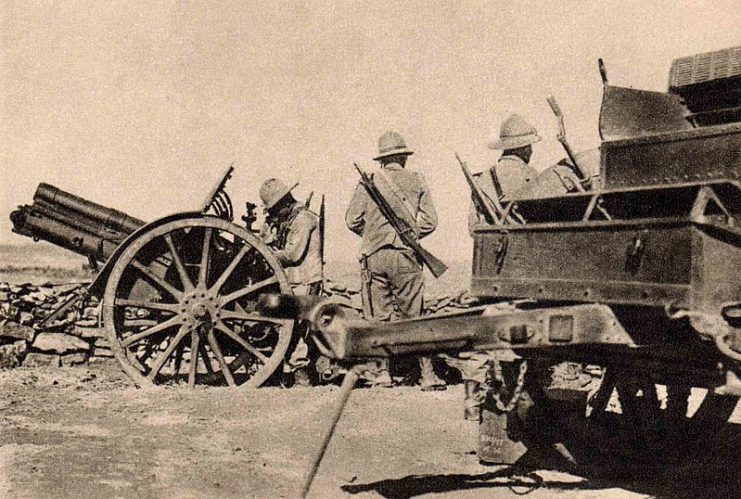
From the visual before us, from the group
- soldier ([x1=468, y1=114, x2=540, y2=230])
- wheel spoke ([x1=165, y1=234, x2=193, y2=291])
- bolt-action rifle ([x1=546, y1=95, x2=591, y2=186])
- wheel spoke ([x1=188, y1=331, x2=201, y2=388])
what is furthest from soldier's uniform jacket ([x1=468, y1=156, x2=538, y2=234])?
wheel spoke ([x1=188, y1=331, x2=201, y2=388])

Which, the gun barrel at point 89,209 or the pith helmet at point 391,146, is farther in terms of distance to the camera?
the pith helmet at point 391,146

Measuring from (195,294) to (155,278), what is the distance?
1.34 ft

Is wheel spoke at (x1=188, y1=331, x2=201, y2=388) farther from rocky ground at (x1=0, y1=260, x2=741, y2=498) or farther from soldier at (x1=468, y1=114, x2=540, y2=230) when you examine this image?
soldier at (x1=468, y1=114, x2=540, y2=230)

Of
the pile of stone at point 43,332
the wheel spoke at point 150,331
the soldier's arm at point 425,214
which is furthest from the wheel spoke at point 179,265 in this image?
the soldier's arm at point 425,214

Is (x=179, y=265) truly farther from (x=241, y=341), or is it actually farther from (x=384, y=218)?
(x=384, y=218)

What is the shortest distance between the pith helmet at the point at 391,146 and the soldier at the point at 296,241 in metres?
0.99

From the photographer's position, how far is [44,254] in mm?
60062

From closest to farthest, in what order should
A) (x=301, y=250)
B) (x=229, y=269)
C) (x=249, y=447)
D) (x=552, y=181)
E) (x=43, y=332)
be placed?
(x=552, y=181), (x=249, y=447), (x=229, y=269), (x=301, y=250), (x=43, y=332)

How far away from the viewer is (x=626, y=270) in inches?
167

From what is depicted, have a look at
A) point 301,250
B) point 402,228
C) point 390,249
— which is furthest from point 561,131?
point 301,250

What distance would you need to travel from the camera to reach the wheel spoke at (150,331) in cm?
833

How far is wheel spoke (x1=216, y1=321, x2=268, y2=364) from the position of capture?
8.49 meters

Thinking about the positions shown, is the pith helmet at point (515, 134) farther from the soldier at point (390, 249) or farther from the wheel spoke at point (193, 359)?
the wheel spoke at point (193, 359)

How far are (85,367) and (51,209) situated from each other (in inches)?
77.0
